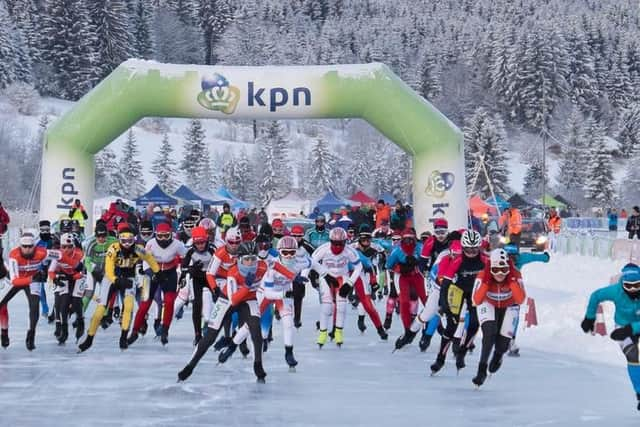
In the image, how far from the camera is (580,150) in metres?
109

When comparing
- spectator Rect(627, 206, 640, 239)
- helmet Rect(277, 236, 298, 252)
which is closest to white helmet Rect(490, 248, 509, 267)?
helmet Rect(277, 236, 298, 252)

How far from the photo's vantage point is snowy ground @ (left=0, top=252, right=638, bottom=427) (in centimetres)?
843

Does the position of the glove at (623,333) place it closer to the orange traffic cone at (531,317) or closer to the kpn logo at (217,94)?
the orange traffic cone at (531,317)

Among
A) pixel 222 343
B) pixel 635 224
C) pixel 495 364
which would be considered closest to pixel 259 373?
pixel 222 343

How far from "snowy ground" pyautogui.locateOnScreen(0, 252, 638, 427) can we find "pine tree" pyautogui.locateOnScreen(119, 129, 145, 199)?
258 feet

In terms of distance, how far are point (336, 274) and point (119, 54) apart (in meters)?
107

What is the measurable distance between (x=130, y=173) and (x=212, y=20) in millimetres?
54552

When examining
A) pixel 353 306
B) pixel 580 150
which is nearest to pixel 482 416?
pixel 353 306

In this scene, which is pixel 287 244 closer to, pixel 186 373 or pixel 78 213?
pixel 186 373

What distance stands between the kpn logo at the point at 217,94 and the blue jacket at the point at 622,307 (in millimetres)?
15959

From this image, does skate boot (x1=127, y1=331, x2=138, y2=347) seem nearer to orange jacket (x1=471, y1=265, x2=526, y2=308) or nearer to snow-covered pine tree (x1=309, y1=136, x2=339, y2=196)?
orange jacket (x1=471, y1=265, x2=526, y2=308)

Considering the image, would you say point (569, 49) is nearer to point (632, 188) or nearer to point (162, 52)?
point (632, 188)

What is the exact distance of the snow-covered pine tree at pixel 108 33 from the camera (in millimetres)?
115562

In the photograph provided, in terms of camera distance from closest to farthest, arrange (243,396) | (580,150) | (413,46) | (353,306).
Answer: (243,396) → (353,306) → (580,150) → (413,46)
